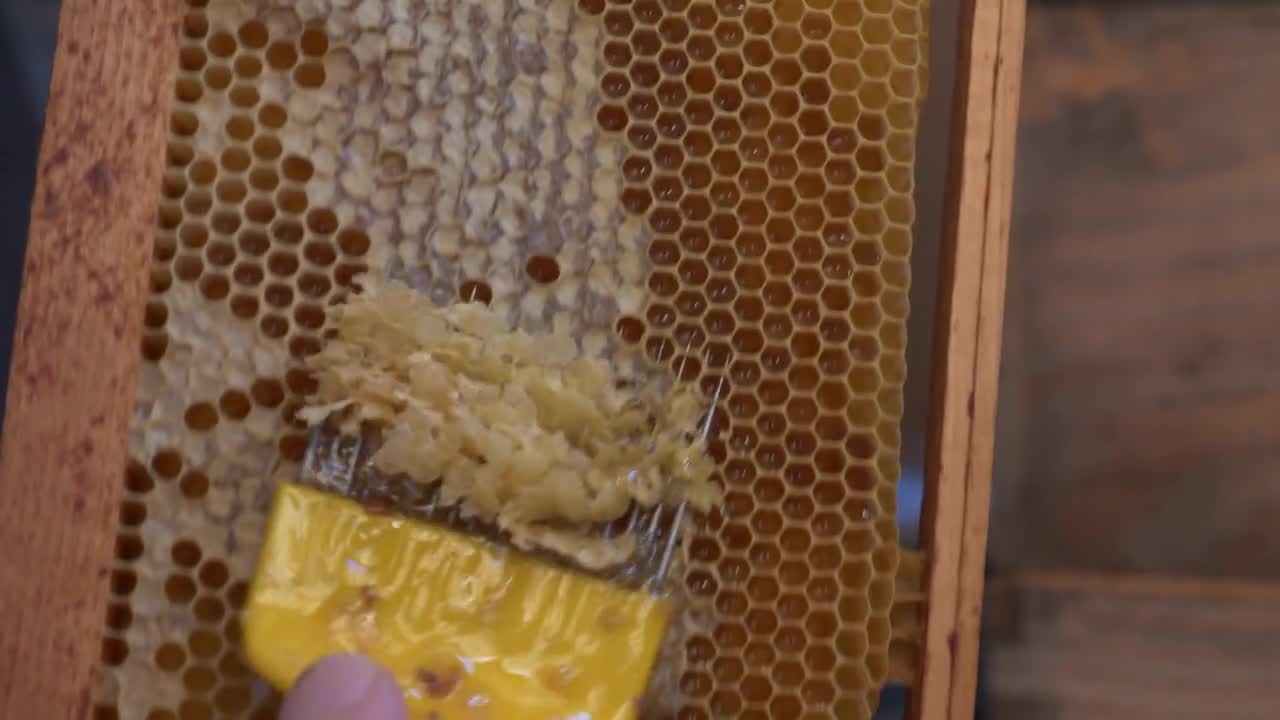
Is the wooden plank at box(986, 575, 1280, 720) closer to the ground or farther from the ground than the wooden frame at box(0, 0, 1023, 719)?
closer to the ground

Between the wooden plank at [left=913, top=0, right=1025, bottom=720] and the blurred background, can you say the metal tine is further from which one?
the blurred background

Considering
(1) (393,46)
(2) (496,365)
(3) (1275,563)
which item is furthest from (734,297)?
(3) (1275,563)

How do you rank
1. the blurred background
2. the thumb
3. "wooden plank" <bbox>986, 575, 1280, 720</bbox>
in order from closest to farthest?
the thumb
"wooden plank" <bbox>986, 575, 1280, 720</bbox>
the blurred background

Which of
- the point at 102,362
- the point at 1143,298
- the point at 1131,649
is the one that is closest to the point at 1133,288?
the point at 1143,298

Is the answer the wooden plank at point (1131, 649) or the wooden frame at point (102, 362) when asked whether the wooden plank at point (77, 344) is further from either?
the wooden plank at point (1131, 649)

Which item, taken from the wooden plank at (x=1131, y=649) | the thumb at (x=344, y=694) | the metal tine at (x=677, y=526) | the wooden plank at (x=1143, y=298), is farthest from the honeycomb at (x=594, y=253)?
the wooden plank at (x=1143, y=298)

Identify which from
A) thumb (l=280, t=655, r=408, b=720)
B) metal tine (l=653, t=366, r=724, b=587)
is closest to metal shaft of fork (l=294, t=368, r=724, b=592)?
metal tine (l=653, t=366, r=724, b=587)

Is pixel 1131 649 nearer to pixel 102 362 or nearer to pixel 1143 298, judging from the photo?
pixel 1143 298

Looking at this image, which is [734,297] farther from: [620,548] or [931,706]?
[931,706]
